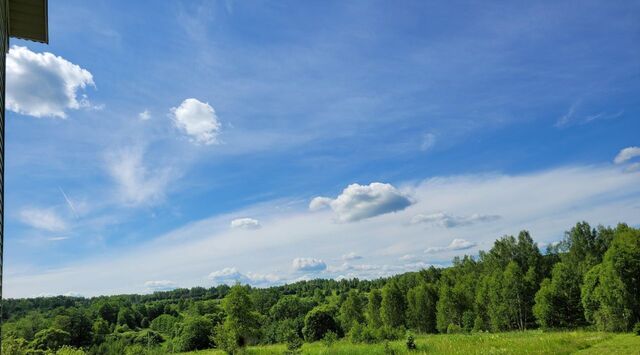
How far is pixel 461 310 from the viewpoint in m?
67.3

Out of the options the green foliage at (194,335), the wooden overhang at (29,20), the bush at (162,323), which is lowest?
the bush at (162,323)

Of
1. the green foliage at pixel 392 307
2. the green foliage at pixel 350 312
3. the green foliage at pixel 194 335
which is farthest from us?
the green foliage at pixel 350 312

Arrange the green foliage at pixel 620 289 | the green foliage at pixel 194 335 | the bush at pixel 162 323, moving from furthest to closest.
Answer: the bush at pixel 162 323 < the green foliage at pixel 194 335 < the green foliage at pixel 620 289

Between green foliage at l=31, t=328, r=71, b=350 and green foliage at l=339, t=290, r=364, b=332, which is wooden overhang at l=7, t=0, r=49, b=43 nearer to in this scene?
green foliage at l=31, t=328, r=71, b=350

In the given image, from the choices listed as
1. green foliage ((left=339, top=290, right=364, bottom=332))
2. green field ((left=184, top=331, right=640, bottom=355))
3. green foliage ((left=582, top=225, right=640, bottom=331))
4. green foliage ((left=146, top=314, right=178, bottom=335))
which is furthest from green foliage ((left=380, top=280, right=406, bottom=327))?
green foliage ((left=146, top=314, right=178, bottom=335))

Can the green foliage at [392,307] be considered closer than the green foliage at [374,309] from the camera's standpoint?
Yes

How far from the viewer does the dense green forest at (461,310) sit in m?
42.2

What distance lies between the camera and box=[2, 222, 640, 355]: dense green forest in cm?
4219

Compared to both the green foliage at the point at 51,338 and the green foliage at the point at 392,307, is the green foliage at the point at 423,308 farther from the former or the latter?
the green foliage at the point at 51,338

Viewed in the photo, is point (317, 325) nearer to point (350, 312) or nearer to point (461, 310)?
point (350, 312)

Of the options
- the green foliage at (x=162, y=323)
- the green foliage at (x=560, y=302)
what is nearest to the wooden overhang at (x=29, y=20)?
the green foliage at (x=560, y=302)

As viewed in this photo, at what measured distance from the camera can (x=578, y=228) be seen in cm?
6750

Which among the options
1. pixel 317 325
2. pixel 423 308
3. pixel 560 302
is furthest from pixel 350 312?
pixel 560 302

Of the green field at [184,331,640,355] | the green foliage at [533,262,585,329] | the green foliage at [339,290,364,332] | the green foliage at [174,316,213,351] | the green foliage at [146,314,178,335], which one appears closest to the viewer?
the green field at [184,331,640,355]
